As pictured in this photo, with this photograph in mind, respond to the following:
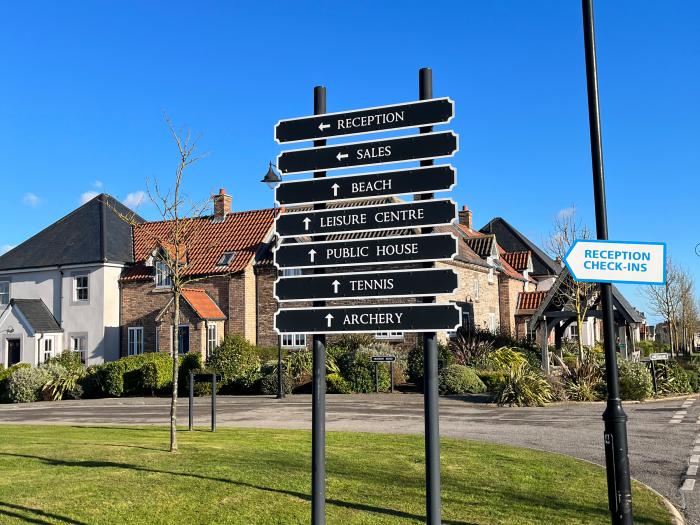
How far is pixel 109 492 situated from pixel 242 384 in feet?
74.0

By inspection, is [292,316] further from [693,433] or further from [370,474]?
[693,433]

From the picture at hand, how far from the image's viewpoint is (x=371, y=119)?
688cm

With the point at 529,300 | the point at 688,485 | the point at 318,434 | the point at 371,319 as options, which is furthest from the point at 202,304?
Answer: the point at 371,319

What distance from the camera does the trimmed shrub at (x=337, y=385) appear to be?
28.6 meters

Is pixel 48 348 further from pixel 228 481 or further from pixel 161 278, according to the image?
pixel 228 481

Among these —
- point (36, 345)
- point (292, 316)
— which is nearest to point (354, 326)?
point (292, 316)

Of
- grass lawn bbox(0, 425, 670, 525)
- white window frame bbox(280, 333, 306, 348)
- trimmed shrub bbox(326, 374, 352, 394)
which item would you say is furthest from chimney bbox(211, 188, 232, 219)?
grass lawn bbox(0, 425, 670, 525)

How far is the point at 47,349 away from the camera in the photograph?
38188 millimetres

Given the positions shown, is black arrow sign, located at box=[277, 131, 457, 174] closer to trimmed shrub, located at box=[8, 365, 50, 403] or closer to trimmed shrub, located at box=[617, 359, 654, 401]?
trimmed shrub, located at box=[617, 359, 654, 401]

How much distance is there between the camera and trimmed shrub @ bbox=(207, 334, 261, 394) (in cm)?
3069

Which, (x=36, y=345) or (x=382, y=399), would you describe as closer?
(x=382, y=399)

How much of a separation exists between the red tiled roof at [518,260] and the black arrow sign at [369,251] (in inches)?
1702

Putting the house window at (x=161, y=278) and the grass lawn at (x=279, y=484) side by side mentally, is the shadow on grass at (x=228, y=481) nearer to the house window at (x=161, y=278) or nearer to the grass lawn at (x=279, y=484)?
the grass lawn at (x=279, y=484)

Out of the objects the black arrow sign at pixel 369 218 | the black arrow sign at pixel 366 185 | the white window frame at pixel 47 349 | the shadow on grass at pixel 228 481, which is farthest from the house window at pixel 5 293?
the black arrow sign at pixel 366 185
